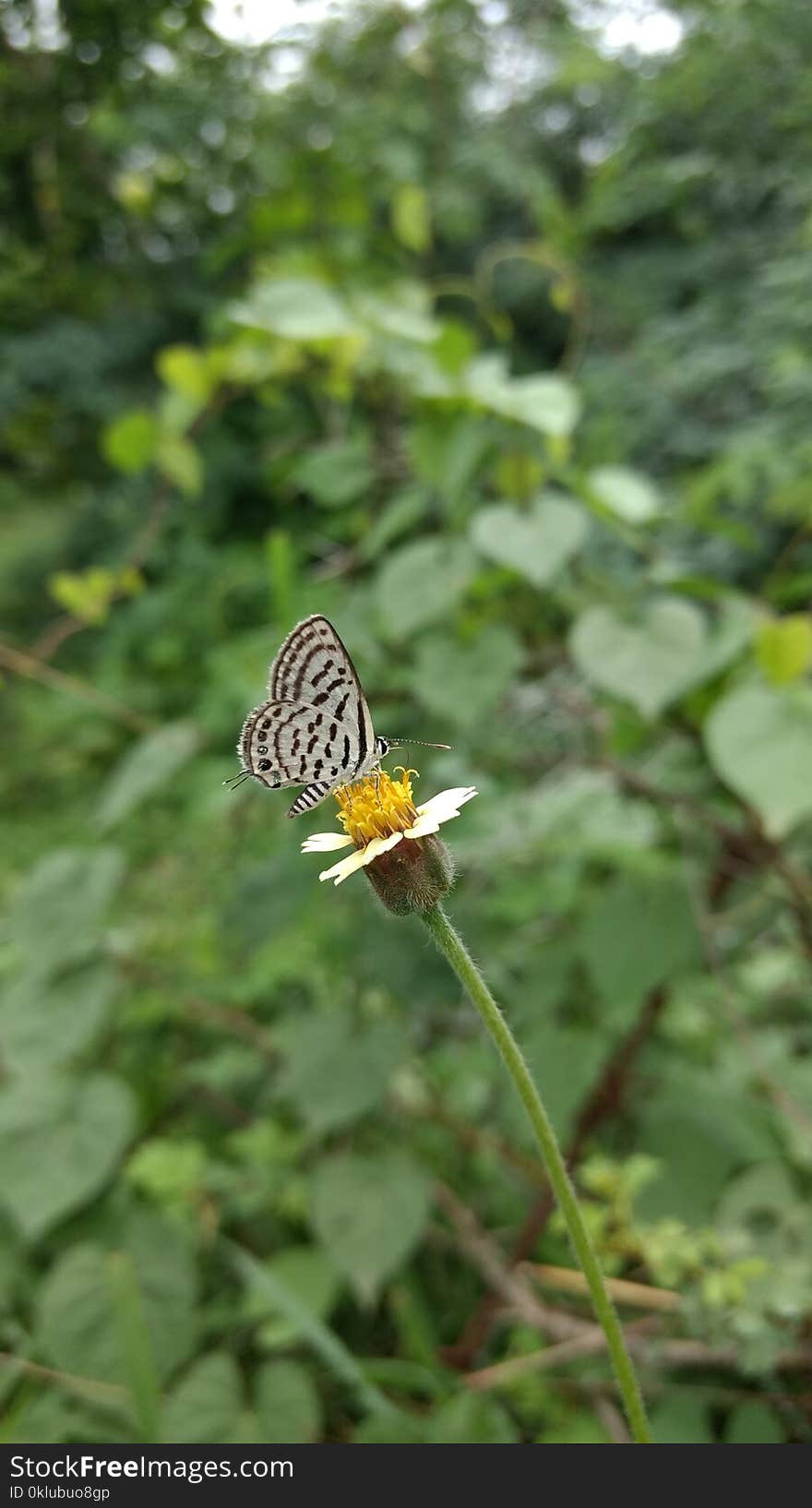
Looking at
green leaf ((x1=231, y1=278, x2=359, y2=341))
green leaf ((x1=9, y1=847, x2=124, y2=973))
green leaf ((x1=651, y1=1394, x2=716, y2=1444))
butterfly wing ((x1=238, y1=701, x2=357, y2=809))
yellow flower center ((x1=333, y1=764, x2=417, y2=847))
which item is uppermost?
green leaf ((x1=231, y1=278, x2=359, y2=341))

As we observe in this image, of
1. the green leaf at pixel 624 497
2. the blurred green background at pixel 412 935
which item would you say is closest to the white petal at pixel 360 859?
the blurred green background at pixel 412 935

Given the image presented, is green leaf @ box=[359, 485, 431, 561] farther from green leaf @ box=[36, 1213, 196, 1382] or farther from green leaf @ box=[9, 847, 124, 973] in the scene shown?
green leaf @ box=[36, 1213, 196, 1382]

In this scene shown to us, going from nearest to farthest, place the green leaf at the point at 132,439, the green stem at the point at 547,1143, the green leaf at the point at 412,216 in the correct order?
the green stem at the point at 547,1143 < the green leaf at the point at 132,439 < the green leaf at the point at 412,216

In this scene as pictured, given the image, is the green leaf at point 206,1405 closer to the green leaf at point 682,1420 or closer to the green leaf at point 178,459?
the green leaf at point 682,1420

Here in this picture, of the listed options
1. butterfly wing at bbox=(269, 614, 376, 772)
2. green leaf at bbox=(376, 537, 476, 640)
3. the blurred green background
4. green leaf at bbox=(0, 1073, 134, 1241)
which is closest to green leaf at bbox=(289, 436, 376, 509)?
the blurred green background

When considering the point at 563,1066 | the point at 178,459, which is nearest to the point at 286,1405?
the point at 563,1066
